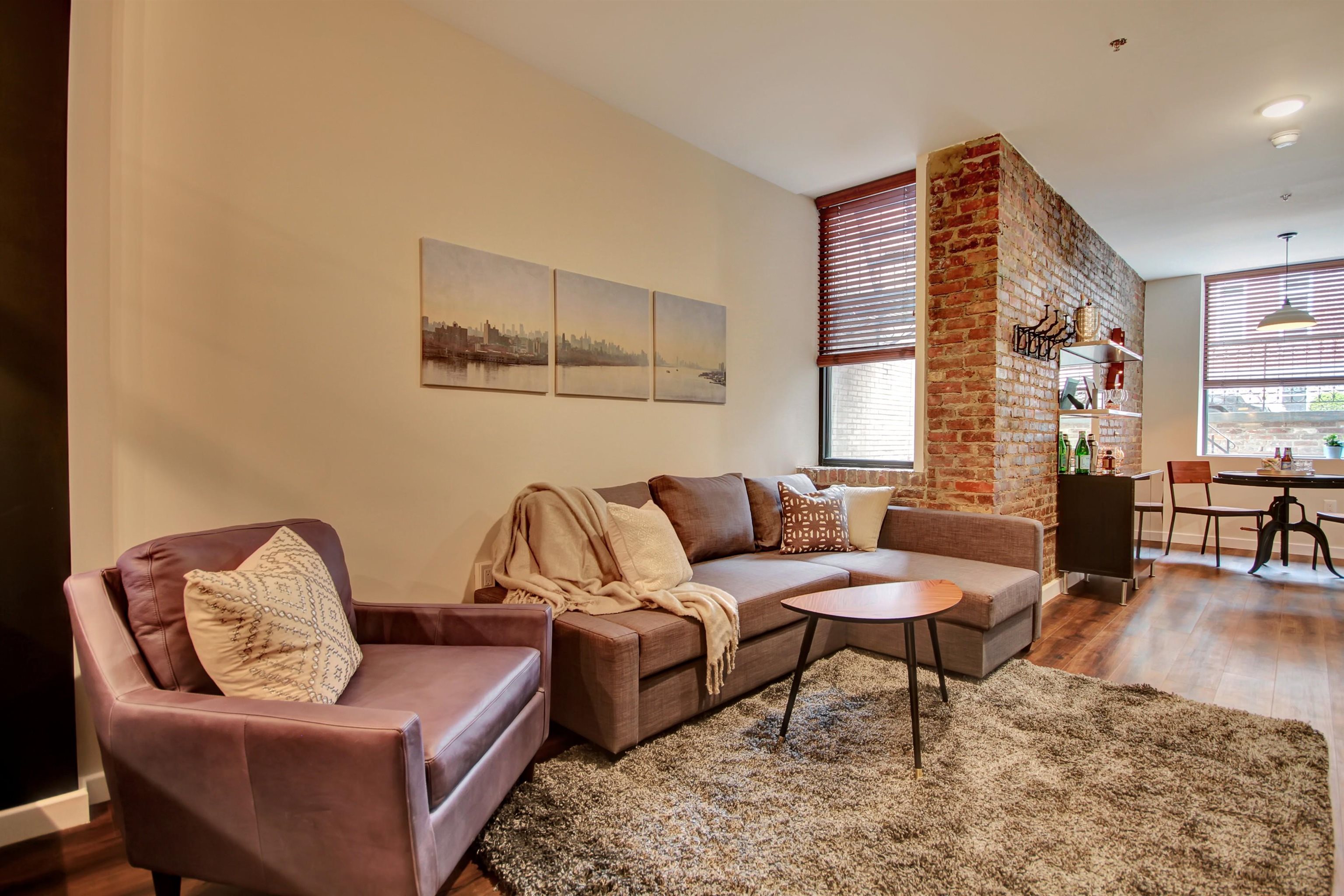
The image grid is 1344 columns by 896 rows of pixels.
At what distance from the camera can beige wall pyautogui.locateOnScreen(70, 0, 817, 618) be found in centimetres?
194

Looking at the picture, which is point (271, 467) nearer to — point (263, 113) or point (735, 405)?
point (263, 113)

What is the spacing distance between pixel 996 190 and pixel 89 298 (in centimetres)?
406

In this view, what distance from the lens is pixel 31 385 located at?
179 centimetres

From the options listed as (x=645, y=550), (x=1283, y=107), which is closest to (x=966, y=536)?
(x=645, y=550)

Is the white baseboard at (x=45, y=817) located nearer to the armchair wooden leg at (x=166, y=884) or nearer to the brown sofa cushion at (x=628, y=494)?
the armchair wooden leg at (x=166, y=884)

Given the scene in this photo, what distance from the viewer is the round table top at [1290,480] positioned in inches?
176

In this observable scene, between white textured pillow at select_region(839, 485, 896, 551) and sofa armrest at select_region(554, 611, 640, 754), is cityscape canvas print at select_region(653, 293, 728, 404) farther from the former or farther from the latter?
sofa armrest at select_region(554, 611, 640, 754)

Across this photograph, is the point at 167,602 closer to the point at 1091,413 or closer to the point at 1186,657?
the point at 1186,657

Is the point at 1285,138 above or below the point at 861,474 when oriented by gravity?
above

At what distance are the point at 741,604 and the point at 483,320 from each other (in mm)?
1611

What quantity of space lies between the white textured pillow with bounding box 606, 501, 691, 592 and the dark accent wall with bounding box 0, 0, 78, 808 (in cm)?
171

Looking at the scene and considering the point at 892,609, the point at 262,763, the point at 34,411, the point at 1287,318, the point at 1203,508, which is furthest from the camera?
the point at 1203,508

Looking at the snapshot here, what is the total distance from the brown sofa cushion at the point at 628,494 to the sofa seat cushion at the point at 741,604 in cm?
42

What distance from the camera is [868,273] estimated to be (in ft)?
14.9
